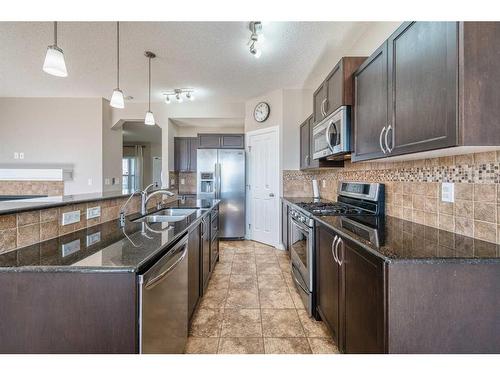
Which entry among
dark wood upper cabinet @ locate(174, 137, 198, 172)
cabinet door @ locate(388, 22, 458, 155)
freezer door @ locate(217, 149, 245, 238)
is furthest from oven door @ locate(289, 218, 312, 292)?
dark wood upper cabinet @ locate(174, 137, 198, 172)

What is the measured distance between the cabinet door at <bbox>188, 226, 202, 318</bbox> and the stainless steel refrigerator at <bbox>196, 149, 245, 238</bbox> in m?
2.49

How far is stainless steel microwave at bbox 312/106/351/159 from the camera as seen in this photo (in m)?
1.90

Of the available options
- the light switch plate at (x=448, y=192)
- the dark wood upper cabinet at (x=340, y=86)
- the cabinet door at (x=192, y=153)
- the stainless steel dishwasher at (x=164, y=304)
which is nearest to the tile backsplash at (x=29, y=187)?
the cabinet door at (x=192, y=153)

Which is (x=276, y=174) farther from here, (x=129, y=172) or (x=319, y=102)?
(x=129, y=172)

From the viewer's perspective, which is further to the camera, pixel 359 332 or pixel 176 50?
pixel 176 50

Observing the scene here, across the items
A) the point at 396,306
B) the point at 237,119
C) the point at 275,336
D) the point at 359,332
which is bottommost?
the point at 275,336

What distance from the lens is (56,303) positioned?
90cm

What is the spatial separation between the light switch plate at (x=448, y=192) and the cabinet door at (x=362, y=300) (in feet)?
2.06

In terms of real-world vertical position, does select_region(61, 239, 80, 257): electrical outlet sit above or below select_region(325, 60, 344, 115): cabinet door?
below

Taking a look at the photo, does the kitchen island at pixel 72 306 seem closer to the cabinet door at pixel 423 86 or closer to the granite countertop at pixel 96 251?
the granite countertop at pixel 96 251

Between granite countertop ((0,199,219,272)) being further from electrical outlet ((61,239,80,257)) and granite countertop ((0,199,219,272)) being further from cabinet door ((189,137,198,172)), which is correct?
cabinet door ((189,137,198,172))
